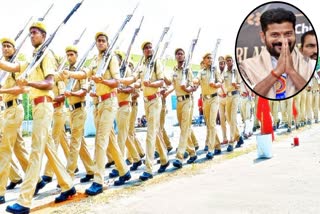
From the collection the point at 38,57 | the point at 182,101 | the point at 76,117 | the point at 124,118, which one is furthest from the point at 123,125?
the point at 38,57

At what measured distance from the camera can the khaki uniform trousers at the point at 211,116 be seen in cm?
881

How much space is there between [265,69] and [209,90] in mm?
7595

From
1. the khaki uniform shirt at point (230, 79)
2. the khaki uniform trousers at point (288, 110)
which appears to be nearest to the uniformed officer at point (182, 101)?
the khaki uniform shirt at point (230, 79)

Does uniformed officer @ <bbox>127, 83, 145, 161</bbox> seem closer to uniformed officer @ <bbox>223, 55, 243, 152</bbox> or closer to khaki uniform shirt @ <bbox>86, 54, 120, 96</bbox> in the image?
khaki uniform shirt @ <bbox>86, 54, 120, 96</bbox>

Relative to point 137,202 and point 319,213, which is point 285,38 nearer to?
point 319,213

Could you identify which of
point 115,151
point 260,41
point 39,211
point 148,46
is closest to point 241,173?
point 115,151

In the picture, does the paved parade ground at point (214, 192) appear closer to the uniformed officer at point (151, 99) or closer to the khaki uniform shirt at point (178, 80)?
the uniformed officer at point (151, 99)

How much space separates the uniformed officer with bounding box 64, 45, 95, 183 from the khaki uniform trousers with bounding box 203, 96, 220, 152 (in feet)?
9.23

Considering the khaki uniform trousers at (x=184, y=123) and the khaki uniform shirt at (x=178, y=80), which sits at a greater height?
the khaki uniform shirt at (x=178, y=80)

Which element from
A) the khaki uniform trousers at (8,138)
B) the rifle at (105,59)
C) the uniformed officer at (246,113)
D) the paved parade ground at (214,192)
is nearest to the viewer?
the paved parade ground at (214,192)

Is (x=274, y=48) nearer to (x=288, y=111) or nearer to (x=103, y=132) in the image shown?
(x=103, y=132)

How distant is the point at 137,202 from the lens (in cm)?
499

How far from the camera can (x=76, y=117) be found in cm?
676

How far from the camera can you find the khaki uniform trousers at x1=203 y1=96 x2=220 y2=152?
881 centimetres
